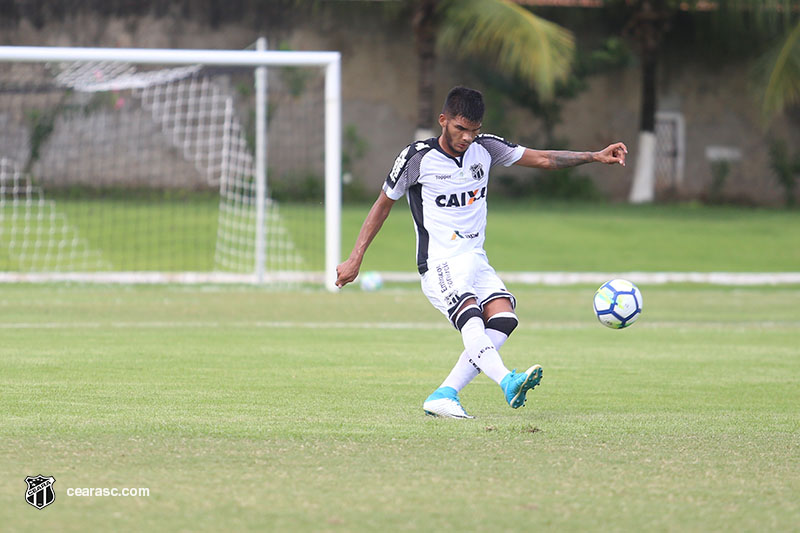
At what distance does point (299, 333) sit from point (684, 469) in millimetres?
7030

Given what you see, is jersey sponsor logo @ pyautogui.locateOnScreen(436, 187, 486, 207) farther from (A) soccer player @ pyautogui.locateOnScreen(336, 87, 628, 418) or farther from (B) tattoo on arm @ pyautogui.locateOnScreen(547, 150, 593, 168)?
(B) tattoo on arm @ pyautogui.locateOnScreen(547, 150, 593, 168)

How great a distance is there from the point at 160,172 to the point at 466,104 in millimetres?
21263

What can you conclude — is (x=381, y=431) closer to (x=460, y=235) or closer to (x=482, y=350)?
(x=482, y=350)

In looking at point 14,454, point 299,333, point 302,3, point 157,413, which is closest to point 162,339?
point 299,333

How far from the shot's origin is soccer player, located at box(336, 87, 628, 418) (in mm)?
7086

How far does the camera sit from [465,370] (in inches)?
284

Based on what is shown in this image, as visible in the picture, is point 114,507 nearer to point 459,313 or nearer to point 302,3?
point 459,313

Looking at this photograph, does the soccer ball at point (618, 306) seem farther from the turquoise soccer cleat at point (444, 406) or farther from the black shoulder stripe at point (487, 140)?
the turquoise soccer cleat at point (444, 406)

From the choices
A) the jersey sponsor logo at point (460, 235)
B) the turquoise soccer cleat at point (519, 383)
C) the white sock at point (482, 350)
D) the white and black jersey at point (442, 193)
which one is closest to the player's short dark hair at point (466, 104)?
the white and black jersey at point (442, 193)

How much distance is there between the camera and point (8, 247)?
21828mm

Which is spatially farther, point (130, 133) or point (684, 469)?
point (130, 133)

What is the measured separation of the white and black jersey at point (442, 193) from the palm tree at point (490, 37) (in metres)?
17.1

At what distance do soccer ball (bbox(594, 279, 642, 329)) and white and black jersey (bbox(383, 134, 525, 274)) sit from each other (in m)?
1.08

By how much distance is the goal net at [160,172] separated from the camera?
20.9 metres
